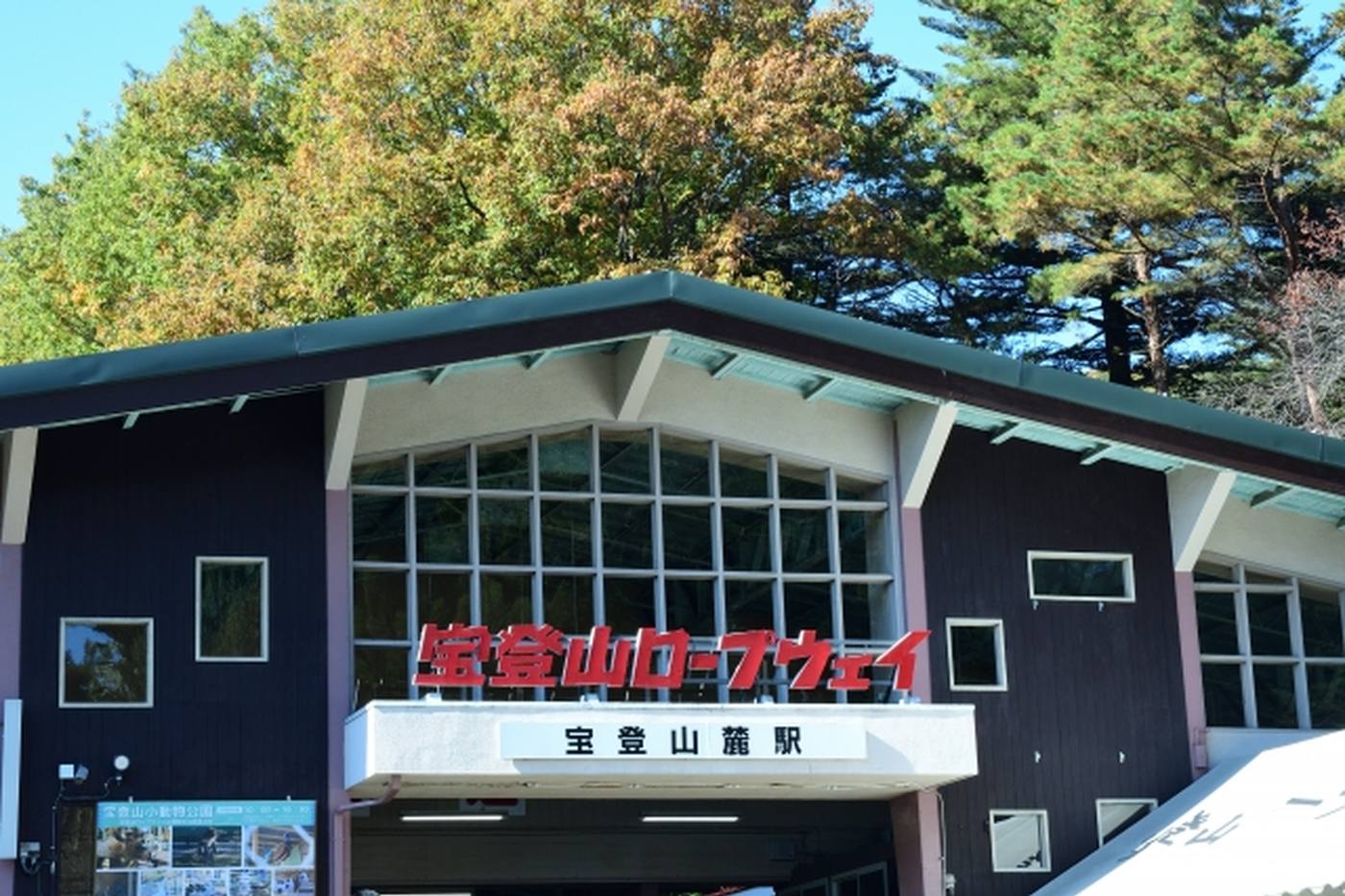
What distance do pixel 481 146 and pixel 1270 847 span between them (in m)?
22.9

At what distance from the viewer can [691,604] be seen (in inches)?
938

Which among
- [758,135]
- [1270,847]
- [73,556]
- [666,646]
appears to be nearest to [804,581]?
[666,646]

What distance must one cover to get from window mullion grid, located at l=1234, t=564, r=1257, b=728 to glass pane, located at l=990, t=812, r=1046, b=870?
3386mm

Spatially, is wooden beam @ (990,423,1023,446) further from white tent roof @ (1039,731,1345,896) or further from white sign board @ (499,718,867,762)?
white tent roof @ (1039,731,1345,896)

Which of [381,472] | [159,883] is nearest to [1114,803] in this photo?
[381,472]

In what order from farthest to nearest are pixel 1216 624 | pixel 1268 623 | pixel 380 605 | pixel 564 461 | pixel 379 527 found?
pixel 1268 623 → pixel 1216 624 → pixel 564 461 → pixel 379 527 → pixel 380 605

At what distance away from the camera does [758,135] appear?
38812 mm

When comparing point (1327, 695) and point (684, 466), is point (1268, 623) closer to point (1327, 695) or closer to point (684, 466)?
point (1327, 695)

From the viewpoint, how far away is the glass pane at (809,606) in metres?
24.1

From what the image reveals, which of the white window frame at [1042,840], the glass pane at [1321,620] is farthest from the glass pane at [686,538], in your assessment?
the glass pane at [1321,620]

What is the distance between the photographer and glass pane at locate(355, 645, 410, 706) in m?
22.4

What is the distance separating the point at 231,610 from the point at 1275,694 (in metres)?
12.9

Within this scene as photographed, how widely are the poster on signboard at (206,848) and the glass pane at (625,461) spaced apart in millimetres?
5078

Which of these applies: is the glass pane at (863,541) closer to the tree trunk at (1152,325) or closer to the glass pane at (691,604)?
the glass pane at (691,604)
